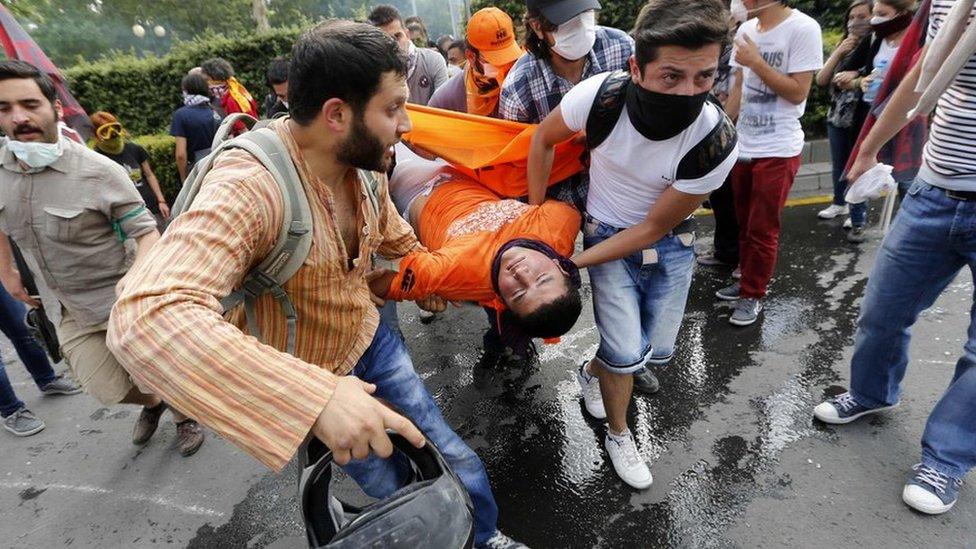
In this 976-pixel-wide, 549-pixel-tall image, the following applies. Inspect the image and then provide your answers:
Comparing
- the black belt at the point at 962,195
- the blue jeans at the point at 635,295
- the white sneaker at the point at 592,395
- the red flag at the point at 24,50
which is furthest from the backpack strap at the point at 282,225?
the red flag at the point at 24,50

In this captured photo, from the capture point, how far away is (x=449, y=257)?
88.9 inches

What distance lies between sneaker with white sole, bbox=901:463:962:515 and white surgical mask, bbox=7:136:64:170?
397 centimetres

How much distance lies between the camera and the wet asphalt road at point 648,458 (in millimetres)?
2230

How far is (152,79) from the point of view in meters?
12.4

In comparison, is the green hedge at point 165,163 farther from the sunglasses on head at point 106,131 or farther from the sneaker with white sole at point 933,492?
the sneaker with white sole at point 933,492

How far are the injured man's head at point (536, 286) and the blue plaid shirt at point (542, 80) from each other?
28.0 inches

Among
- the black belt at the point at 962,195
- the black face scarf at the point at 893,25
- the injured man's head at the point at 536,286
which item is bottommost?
the injured man's head at the point at 536,286

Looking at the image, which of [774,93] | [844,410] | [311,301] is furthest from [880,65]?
[311,301]

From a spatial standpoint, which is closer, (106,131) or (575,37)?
(575,37)

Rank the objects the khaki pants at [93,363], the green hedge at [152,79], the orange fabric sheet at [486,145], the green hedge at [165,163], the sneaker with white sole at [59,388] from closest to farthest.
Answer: the orange fabric sheet at [486,145], the khaki pants at [93,363], the sneaker with white sole at [59,388], the green hedge at [165,163], the green hedge at [152,79]

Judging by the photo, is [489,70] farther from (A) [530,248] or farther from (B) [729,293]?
(B) [729,293]

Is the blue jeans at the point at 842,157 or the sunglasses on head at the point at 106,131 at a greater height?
the sunglasses on head at the point at 106,131

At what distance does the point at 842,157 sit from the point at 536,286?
3957 mm

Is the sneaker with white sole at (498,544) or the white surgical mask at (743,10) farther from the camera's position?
the white surgical mask at (743,10)
